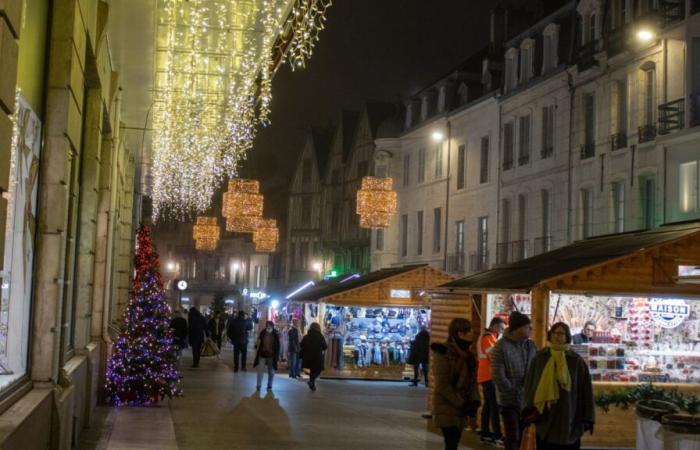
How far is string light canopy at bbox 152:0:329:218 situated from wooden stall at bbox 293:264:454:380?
739 cm

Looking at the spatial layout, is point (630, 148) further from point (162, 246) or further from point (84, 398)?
point (162, 246)

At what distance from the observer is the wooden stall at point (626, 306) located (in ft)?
52.3

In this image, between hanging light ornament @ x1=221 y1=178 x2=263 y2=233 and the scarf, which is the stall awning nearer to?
hanging light ornament @ x1=221 y1=178 x2=263 y2=233

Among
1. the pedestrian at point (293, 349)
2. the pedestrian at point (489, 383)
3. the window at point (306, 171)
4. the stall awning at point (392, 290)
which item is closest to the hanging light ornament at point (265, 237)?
the stall awning at point (392, 290)

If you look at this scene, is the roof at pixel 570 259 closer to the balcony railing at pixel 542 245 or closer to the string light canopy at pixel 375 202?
the balcony railing at pixel 542 245

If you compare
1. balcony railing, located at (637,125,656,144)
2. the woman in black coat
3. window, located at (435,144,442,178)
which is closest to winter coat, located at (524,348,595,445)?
balcony railing, located at (637,125,656,144)

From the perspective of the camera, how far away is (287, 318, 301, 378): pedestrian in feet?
96.8

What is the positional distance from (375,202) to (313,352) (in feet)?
32.1

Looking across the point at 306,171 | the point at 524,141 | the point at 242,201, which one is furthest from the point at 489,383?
the point at 306,171

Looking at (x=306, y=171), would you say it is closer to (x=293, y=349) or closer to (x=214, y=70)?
(x=293, y=349)

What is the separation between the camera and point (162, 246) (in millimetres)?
107438

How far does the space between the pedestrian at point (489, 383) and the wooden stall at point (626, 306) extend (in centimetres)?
66

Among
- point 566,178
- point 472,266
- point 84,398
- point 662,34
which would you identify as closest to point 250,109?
point 84,398

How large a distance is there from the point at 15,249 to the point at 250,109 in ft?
34.9
